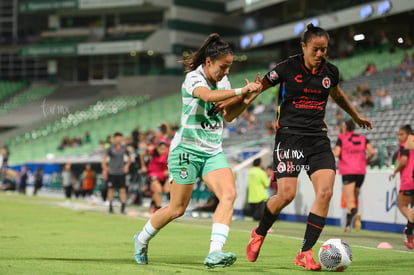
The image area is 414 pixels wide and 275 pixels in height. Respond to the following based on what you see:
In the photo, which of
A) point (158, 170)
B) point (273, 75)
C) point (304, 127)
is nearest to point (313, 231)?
point (304, 127)

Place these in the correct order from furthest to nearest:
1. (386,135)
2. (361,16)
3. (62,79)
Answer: (62,79), (361,16), (386,135)

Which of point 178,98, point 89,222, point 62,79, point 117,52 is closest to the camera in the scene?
point 89,222

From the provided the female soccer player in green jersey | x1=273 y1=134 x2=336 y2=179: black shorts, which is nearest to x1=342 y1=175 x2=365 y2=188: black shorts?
x1=273 y1=134 x2=336 y2=179: black shorts

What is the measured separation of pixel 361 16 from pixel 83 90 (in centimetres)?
2690

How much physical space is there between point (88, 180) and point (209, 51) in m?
23.6

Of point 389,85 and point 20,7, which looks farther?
point 20,7

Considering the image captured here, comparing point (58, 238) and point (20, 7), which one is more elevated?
point (20, 7)

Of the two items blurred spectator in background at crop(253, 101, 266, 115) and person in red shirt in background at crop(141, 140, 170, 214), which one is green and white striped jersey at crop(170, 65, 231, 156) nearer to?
person in red shirt in background at crop(141, 140, 170, 214)

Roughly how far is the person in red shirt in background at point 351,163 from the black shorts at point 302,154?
7376 millimetres

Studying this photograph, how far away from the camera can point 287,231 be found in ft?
50.9

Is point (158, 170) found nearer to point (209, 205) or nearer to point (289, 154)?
point (209, 205)

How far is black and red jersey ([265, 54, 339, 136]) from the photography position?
8.47 meters

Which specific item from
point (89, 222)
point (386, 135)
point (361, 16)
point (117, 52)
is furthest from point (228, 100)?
point (117, 52)

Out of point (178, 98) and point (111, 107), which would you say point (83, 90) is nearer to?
point (111, 107)
